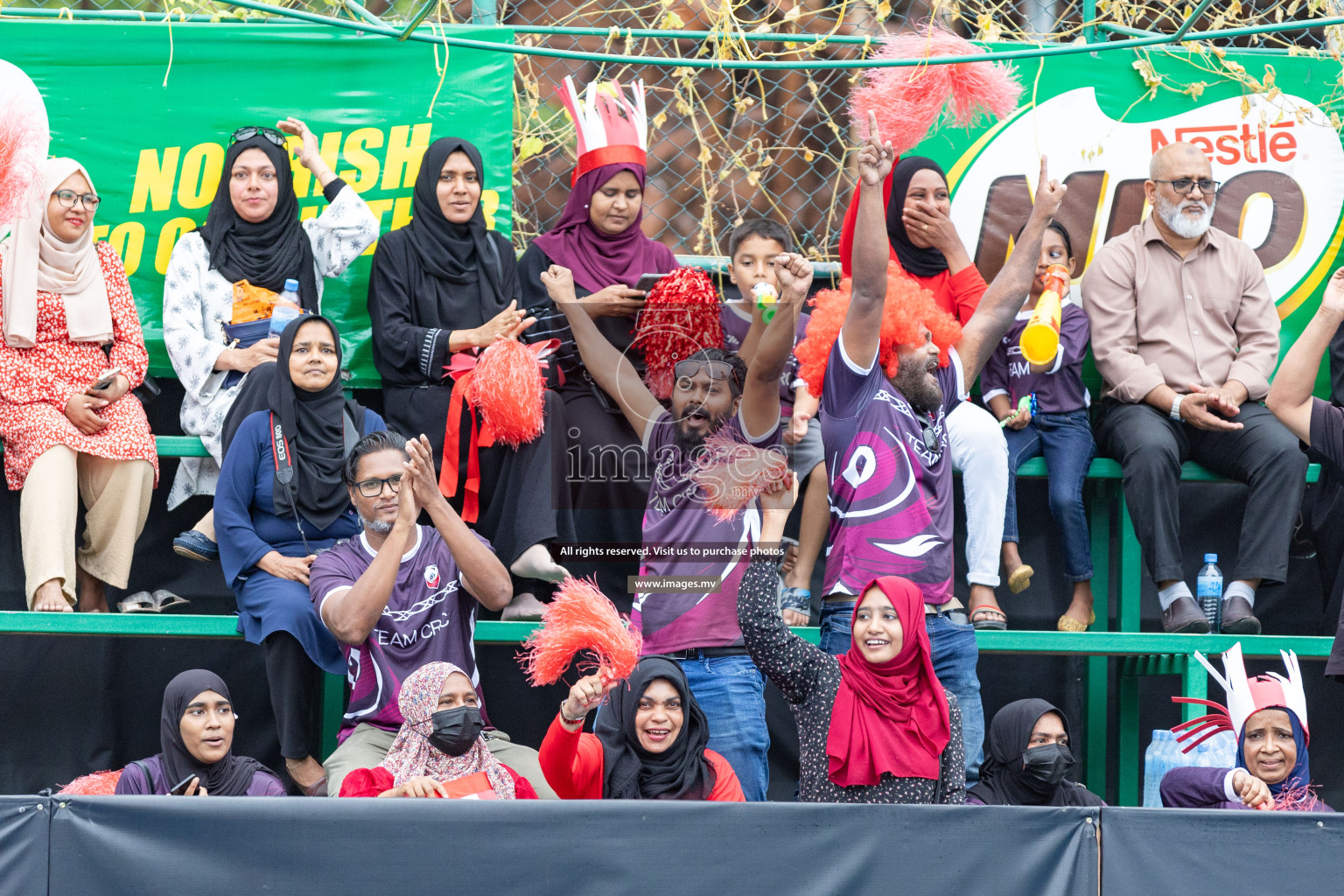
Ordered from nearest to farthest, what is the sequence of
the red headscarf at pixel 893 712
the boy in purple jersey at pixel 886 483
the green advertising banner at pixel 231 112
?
the red headscarf at pixel 893 712
the boy in purple jersey at pixel 886 483
the green advertising banner at pixel 231 112

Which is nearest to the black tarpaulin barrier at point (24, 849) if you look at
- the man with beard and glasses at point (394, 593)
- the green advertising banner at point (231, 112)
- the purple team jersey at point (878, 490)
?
the man with beard and glasses at point (394, 593)

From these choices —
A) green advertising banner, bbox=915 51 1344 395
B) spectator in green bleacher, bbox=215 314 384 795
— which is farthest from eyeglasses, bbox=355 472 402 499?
green advertising banner, bbox=915 51 1344 395

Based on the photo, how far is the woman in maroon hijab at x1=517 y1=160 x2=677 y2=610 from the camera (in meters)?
4.79

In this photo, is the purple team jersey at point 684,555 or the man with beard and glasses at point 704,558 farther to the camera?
the purple team jersey at point 684,555

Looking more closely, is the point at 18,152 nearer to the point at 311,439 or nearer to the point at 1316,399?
the point at 311,439

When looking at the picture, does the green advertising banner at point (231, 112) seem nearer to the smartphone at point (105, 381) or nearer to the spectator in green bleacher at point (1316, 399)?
the smartphone at point (105, 381)

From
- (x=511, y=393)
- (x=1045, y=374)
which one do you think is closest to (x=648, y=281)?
(x=511, y=393)

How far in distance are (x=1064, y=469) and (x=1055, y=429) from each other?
0.16m

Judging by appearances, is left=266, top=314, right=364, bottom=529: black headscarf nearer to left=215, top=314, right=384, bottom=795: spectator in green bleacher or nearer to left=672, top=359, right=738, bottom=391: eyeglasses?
left=215, top=314, right=384, bottom=795: spectator in green bleacher

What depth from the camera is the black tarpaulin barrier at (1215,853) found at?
3.22 meters

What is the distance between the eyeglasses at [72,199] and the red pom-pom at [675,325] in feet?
6.52

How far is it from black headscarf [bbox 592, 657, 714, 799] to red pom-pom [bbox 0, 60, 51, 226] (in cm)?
262

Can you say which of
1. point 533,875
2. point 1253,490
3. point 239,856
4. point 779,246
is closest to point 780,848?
point 533,875

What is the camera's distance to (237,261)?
530 cm
